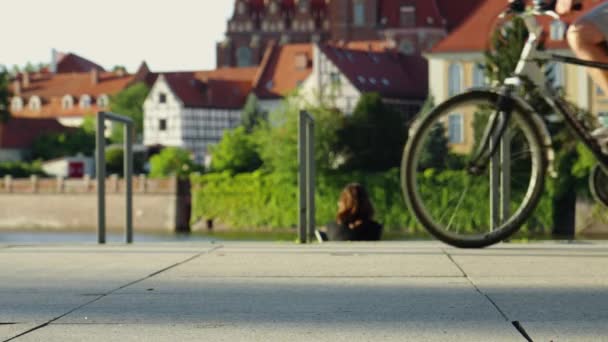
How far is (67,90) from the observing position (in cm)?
13212

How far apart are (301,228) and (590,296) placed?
532 centimetres

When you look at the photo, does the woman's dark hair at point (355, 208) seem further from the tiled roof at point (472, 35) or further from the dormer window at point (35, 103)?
the dormer window at point (35, 103)

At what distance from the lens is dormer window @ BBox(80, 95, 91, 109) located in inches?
5094

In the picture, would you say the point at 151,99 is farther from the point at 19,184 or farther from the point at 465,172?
the point at 465,172

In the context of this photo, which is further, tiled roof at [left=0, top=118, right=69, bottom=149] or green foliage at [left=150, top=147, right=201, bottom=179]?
tiled roof at [left=0, top=118, right=69, bottom=149]

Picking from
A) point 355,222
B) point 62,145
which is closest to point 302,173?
point 355,222

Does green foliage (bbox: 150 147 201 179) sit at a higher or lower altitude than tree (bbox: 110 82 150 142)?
lower

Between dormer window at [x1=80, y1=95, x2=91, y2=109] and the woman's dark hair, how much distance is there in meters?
118

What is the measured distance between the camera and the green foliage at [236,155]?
8806 centimetres

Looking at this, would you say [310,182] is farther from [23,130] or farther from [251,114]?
[23,130]

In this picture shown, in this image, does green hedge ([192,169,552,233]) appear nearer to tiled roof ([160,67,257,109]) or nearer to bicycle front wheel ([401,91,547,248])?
tiled roof ([160,67,257,109])

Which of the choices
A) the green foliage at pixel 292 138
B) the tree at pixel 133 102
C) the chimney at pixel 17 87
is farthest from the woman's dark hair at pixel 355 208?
the chimney at pixel 17 87

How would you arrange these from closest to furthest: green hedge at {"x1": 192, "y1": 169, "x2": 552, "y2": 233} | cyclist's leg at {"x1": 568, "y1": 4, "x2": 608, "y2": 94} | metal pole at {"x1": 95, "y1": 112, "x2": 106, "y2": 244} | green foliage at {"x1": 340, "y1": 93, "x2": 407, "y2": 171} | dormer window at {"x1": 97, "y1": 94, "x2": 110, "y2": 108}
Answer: cyclist's leg at {"x1": 568, "y1": 4, "x2": 608, "y2": 94} → metal pole at {"x1": 95, "y1": 112, "x2": 106, "y2": 244} → green hedge at {"x1": 192, "y1": 169, "x2": 552, "y2": 233} → green foliage at {"x1": 340, "y1": 93, "x2": 407, "y2": 171} → dormer window at {"x1": 97, "y1": 94, "x2": 110, "y2": 108}

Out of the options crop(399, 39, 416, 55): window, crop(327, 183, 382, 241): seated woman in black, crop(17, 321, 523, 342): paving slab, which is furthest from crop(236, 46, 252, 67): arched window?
crop(17, 321, 523, 342): paving slab
